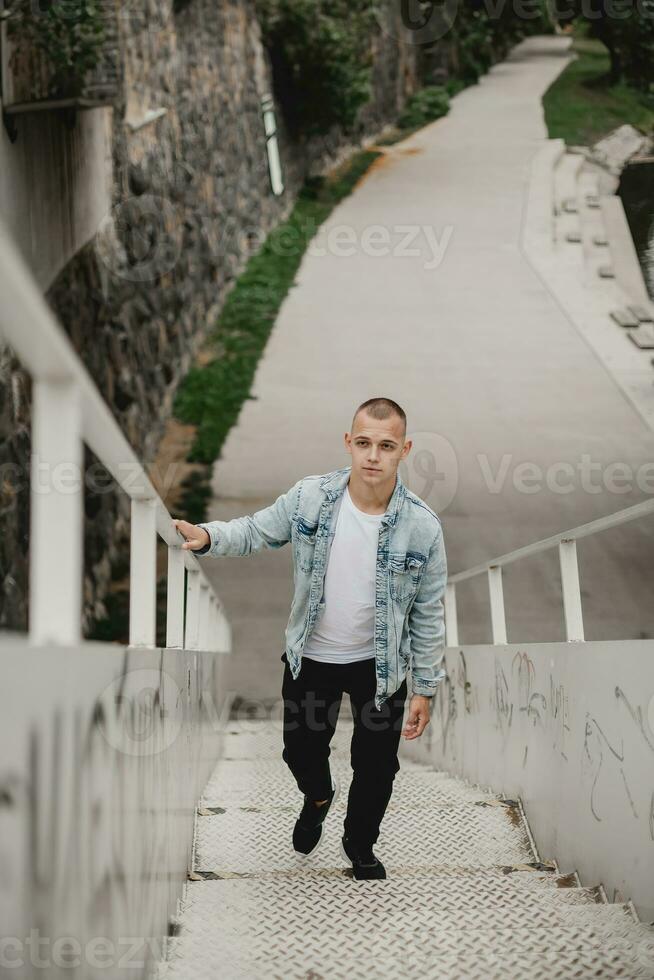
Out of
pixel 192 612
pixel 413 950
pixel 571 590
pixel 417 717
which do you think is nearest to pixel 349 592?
pixel 417 717

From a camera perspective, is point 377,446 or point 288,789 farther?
point 288,789

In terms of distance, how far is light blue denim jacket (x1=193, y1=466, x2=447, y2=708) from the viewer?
10.5 ft

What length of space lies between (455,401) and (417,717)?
10.0m

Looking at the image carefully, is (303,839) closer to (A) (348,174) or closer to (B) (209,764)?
(B) (209,764)

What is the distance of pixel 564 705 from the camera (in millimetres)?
3562

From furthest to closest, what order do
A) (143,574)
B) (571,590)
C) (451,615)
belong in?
(451,615) < (571,590) < (143,574)

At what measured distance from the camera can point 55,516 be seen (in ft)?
4.87

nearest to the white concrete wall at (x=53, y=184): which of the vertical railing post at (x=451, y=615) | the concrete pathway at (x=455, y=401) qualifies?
the concrete pathway at (x=455, y=401)

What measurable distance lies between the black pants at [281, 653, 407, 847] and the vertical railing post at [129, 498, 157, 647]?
0.95 m

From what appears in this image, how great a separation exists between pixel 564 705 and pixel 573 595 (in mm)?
347

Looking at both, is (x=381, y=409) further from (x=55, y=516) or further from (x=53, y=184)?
(x=53, y=184)

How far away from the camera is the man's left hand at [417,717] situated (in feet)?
10.8

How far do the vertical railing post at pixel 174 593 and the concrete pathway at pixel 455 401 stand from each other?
17.5ft

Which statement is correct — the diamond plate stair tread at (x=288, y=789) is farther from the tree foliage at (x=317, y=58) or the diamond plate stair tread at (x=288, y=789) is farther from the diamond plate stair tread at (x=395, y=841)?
the tree foliage at (x=317, y=58)
